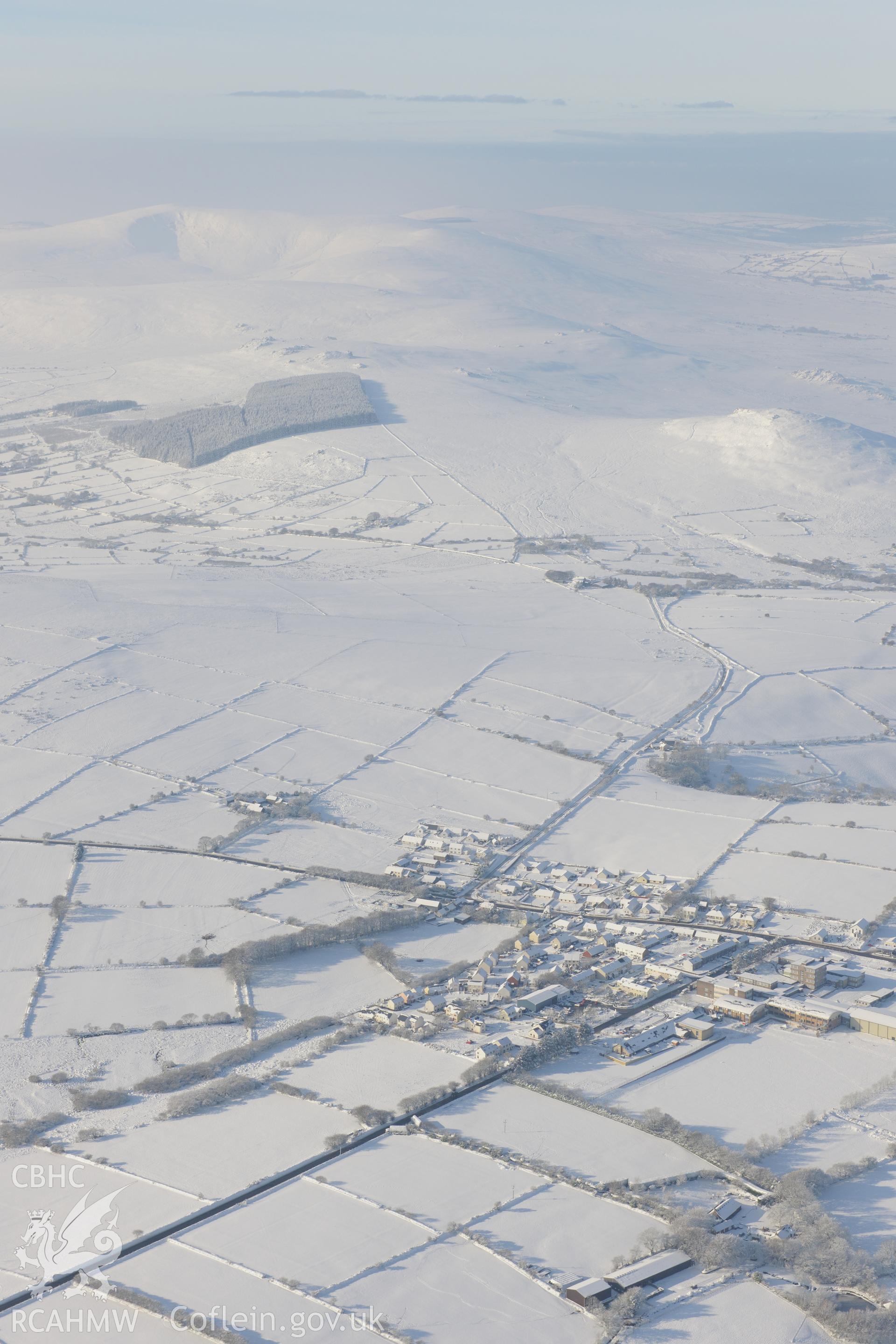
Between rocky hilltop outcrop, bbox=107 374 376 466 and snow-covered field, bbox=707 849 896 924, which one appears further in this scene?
rocky hilltop outcrop, bbox=107 374 376 466

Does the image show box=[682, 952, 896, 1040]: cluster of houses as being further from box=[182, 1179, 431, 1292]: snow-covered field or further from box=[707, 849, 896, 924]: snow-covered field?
box=[182, 1179, 431, 1292]: snow-covered field

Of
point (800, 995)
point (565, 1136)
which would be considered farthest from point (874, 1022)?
point (565, 1136)

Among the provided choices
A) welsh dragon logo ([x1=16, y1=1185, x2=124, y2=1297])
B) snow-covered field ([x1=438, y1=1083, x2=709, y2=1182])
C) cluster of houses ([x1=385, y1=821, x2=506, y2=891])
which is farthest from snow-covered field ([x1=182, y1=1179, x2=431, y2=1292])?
cluster of houses ([x1=385, y1=821, x2=506, y2=891])

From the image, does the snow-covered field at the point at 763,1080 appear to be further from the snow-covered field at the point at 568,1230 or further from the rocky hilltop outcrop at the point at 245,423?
the rocky hilltop outcrop at the point at 245,423

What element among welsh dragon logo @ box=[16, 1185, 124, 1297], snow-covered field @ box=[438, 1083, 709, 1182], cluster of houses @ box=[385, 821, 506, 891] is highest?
welsh dragon logo @ box=[16, 1185, 124, 1297]

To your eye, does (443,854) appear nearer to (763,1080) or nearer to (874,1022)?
(874,1022)

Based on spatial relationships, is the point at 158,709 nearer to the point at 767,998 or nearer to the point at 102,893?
the point at 102,893

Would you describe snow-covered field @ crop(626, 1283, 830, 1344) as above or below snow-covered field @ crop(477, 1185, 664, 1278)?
above

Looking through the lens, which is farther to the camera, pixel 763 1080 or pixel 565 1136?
pixel 763 1080

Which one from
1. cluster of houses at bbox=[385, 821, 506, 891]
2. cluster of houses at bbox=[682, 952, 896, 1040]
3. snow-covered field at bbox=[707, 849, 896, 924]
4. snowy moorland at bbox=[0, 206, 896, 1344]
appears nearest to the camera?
snowy moorland at bbox=[0, 206, 896, 1344]
